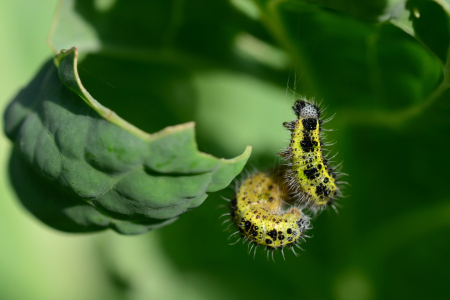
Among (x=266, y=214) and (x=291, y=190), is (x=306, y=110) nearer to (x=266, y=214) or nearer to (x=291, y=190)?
(x=291, y=190)

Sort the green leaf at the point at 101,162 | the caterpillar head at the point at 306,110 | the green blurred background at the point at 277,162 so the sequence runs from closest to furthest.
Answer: the green leaf at the point at 101,162, the green blurred background at the point at 277,162, the caterpillar head at the point at 306,110

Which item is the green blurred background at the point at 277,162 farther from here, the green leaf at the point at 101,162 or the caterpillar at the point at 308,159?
the green leaf at the point at 101,162

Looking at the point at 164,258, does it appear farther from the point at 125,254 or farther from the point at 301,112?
the point at 301,112

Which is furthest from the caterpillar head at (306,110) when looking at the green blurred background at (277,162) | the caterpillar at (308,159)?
the green blurred background at (277,162)

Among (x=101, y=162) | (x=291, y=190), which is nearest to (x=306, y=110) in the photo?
(x=291, y=190)

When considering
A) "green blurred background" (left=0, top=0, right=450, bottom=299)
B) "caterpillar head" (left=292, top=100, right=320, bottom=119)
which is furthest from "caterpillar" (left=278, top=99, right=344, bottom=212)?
"green blurred background" (left=0, top=0, right=450, bottom=299)

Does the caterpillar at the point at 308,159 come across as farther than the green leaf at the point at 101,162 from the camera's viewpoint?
Yes
